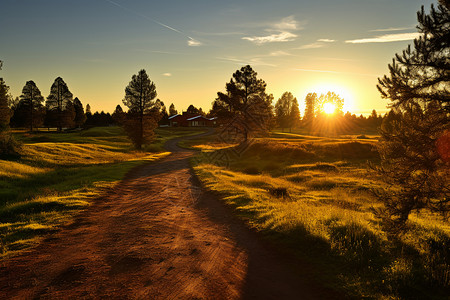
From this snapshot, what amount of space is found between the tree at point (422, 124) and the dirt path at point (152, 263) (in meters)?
5.34

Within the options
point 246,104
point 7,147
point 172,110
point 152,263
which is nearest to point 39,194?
point 152,263

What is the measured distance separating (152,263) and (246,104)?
133 feet

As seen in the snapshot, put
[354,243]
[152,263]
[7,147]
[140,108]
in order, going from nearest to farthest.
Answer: [152,263]
[354,243]
[7,147]
[140,108]

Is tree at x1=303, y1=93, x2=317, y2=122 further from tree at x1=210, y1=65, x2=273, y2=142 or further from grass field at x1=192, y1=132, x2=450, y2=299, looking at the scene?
grass field at x1=192, y1=132, x2=450, y2=299

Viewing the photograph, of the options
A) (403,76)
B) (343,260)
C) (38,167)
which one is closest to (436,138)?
(403,76)

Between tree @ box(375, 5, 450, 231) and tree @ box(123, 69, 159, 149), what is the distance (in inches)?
1529

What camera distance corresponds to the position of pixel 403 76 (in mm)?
9211

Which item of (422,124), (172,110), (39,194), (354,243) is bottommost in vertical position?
(39,194)

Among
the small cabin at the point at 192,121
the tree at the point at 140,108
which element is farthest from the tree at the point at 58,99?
the small cabin at the point at 192,121

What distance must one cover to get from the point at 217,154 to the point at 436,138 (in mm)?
35619

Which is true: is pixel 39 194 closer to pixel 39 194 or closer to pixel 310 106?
pixel 39 194

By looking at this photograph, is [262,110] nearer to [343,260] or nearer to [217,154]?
[217,154]

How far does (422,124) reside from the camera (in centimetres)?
907

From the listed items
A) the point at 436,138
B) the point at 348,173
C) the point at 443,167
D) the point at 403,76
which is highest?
the point at 403,76
